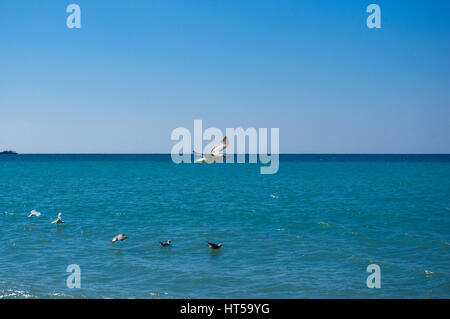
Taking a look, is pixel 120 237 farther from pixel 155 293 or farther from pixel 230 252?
pixel 155 293

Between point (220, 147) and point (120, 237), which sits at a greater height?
point (220, 147)

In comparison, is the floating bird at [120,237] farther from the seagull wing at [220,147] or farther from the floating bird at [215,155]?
the seagull wing at [220,147]

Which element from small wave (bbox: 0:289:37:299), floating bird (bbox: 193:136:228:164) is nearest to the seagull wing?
floating bird (bbox: 193:136:228:164)

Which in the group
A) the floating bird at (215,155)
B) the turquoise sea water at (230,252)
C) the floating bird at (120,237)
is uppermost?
the floating bird at (215,155)

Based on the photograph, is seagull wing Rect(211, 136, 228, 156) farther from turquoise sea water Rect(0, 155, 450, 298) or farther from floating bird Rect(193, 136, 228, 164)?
turquoise sea water Rect(0, 155, 450, 298)

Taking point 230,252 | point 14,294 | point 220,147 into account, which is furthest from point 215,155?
point 14,294

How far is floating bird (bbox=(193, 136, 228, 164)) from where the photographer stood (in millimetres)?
17805

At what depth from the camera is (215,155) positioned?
1797 centimetres

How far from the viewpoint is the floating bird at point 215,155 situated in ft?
58.4

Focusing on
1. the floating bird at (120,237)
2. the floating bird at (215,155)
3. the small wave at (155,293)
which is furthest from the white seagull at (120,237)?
the floating bird at (215,155)
